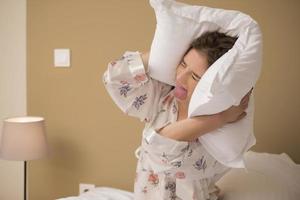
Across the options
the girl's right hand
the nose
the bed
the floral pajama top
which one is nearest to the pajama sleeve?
the floral pajama top

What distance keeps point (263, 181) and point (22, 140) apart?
4.07 ft

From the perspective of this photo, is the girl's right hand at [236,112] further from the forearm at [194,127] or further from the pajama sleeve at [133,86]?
the pajama sleeve at [133,86]

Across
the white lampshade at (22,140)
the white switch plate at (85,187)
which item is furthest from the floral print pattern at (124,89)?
the white switch plate at (85,187)

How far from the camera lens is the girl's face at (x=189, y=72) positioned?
859 mm

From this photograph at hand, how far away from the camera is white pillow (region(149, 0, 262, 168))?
0.79 m

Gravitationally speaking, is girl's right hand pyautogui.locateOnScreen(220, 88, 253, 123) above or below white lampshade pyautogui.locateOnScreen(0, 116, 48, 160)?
above

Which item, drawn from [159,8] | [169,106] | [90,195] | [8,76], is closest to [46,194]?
[90,195]

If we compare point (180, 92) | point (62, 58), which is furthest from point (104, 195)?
point (180, 92)

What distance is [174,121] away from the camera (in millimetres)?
956

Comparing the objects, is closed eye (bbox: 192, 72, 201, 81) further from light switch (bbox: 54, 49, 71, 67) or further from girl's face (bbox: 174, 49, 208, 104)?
light switch (bbox: 54, 49, 71, 67)

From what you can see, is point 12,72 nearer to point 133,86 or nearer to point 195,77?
point 133,86

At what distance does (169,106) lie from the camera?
1.00 m

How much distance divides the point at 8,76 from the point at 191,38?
5.29ft

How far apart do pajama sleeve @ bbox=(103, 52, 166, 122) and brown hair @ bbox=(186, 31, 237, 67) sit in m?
0.18
